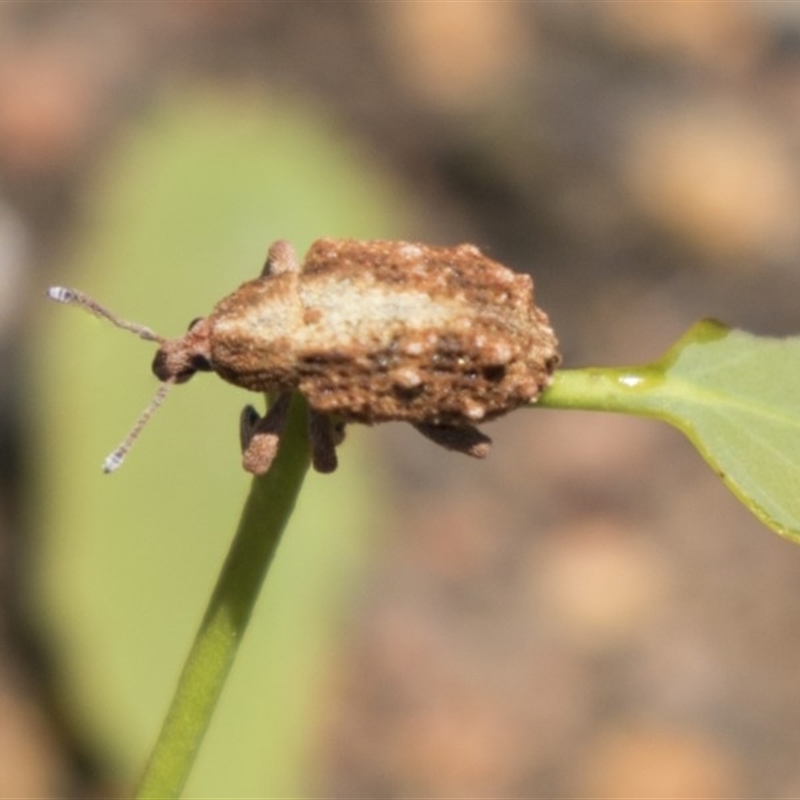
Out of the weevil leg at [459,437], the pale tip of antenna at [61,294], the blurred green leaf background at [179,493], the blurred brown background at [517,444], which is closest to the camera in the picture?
the weevil leg at [459,437]

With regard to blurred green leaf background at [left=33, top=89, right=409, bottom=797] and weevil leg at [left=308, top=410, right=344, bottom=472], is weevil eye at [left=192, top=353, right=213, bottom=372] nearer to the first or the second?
weevil leg at [left=308, top=410, right=344, bottom=472]

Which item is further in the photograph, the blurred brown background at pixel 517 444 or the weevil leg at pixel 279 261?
the blurred brown background at pixel 517 444

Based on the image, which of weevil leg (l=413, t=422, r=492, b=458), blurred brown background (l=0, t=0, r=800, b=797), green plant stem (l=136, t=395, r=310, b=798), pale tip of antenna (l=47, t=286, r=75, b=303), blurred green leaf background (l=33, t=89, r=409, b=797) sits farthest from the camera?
blurred brown background (l=0, t=0, r=800, b=797)

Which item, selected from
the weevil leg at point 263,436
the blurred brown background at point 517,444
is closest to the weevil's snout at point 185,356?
the weevil leg at point 263,436

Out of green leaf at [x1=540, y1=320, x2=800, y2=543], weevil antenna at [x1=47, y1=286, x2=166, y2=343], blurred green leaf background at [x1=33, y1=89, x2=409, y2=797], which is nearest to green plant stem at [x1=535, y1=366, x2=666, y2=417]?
green leaf at [x1=540, y1=320, x2=800, y2=543]

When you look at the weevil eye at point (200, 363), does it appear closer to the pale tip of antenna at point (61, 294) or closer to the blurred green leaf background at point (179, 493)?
the pale tip of antenna at point (61, 294)

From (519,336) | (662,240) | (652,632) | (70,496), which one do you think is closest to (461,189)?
(662,240)

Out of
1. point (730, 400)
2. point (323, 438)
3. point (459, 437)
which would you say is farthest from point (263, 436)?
point (730, 400)
